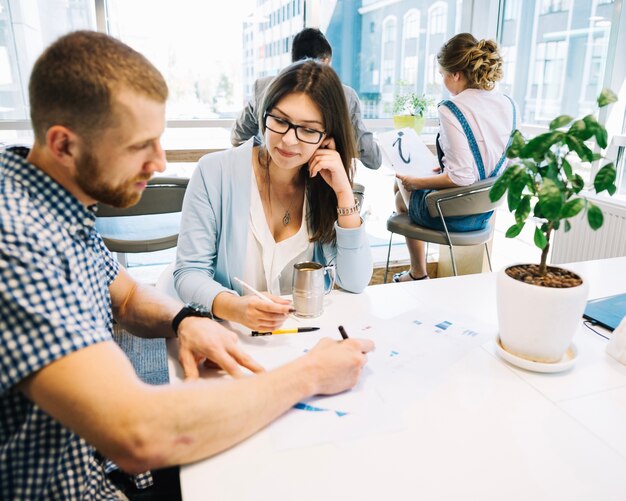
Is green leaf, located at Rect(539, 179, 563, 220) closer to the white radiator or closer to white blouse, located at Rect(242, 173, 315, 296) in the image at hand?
white blouse, located at Rect(242, 173, 315, 296)

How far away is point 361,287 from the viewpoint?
136 cm

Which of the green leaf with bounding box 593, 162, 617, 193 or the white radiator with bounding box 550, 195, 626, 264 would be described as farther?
the white radiator with bounding box 550, 195, 626, 264

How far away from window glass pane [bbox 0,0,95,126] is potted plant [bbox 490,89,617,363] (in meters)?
3.01

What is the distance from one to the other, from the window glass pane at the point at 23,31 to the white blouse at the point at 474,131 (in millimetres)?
2210

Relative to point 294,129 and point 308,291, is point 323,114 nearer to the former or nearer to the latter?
point 294,129

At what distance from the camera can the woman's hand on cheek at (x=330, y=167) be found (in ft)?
4.77

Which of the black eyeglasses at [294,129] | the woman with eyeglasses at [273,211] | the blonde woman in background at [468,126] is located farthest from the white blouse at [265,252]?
the blonde woman in background at [468,126]

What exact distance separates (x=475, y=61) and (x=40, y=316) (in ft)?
8.35

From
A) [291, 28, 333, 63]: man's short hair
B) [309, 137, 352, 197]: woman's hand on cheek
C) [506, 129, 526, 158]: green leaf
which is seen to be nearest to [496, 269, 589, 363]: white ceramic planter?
[506, 129, 526, 158]: green leaf

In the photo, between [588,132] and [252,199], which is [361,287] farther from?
[588,132]

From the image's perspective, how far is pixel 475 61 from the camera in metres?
2.63

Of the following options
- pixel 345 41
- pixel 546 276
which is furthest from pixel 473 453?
pixel 345 41

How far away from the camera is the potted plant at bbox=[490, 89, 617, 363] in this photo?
914 millimetres

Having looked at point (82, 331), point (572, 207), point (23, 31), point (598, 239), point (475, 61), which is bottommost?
point (598, 239)
